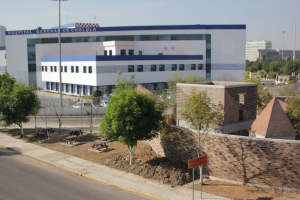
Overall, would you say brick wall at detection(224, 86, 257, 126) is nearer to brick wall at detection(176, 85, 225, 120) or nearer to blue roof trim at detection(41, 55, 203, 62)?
brick wall at detection(176, 85, 225, 120)

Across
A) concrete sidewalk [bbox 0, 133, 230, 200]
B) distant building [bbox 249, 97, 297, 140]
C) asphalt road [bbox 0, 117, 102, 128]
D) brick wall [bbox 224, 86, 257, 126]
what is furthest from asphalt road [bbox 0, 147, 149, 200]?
asphalt road [bbox 0, 117, 102, 128]

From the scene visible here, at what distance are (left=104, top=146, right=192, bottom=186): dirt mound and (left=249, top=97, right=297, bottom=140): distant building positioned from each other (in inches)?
201

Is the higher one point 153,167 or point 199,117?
point 199,117

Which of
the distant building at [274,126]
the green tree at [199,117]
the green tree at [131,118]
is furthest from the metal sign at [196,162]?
the distant building at [274,126]

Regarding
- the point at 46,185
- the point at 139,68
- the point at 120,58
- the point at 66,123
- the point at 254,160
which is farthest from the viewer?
the point at 139,68

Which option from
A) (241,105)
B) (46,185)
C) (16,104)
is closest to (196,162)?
(46,185)

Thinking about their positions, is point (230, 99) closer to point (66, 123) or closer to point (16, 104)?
point (16, 104)

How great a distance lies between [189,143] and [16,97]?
54.7 feet

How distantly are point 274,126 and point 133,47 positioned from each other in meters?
48.9

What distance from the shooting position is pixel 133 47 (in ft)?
206

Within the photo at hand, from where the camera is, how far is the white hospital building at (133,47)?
2420 inches

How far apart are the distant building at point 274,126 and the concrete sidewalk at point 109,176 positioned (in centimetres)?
589

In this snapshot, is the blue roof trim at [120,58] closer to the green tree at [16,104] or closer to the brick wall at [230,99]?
the green tree at [16,104]

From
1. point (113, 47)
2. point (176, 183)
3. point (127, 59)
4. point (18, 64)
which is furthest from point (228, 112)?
point (18, 64)
